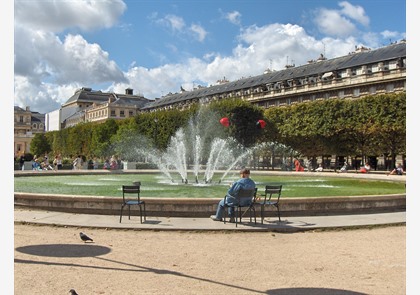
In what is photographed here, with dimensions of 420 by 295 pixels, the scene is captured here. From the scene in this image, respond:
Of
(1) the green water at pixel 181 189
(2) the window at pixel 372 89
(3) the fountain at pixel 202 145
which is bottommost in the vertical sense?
(1) the green water at pixel 181 189

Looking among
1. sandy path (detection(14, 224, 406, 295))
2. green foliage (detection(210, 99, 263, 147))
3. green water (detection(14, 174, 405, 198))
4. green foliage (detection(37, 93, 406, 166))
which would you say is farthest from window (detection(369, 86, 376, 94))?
sandy path (detection(14, 224, 406, 295))

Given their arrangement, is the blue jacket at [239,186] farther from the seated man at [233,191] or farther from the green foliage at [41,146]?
the green foliage at [41,146]

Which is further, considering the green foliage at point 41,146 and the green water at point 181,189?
the green foliage at point 41,146

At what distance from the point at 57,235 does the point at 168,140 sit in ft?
182

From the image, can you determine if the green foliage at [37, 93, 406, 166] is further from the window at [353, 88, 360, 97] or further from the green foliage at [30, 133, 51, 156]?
the green foliage at [30, 133, 51, 156]

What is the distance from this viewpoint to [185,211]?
1365 centimetres

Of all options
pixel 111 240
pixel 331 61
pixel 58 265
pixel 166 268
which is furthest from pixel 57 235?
pixel 331 61

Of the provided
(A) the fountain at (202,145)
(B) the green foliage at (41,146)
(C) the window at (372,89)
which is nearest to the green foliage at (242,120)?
(A) the fountain at (202,145)

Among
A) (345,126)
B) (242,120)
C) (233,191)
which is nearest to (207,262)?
(233,191)

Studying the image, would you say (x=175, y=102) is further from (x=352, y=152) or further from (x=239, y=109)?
(x=352, y=152)

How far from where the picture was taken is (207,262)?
27.5 ft

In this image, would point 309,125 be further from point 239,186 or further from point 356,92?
point 239,186

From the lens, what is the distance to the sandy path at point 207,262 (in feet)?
22.2

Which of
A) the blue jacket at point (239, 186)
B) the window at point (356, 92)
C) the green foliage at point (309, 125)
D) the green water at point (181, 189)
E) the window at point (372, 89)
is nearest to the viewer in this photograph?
the blue jacket at point (239, 186)
